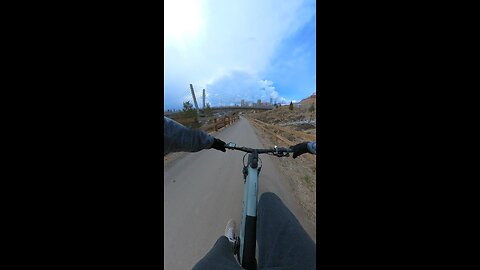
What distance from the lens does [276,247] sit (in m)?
1.41

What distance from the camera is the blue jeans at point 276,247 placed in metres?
1.26

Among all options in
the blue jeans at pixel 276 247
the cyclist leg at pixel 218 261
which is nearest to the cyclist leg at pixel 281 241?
the blue jeans at pixel 276 247

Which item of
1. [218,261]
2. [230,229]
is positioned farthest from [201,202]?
[218,261]

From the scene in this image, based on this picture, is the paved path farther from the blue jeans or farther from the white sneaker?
the blue jeans

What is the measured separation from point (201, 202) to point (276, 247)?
2.09 meters

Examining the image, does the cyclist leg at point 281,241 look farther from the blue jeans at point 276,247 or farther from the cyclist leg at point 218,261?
the cyclist leg at point 218,261

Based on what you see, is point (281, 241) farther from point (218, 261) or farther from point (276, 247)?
point (218, 261)

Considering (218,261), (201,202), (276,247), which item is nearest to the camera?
(218,261)
